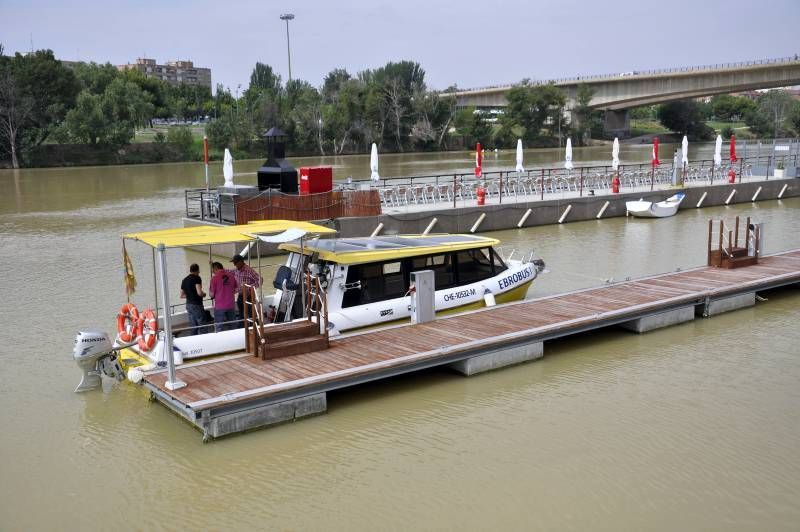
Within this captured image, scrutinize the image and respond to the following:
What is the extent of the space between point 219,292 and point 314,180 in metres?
12.7

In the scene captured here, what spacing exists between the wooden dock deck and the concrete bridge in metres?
57.4

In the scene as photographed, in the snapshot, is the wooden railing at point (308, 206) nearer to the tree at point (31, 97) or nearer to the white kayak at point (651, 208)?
the white kayak at point (651, 208)

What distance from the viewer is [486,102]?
11025 centimetres

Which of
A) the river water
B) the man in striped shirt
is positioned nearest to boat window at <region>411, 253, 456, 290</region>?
the river water

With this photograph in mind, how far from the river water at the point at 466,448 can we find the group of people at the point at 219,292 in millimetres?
1459

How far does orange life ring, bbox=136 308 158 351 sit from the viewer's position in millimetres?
11672

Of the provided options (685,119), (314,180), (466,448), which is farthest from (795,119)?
(466,448)

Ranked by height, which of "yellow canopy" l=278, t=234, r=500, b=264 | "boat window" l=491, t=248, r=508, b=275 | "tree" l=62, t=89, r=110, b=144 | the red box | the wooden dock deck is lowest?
the wooden dock deck

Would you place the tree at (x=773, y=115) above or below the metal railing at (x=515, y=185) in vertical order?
above

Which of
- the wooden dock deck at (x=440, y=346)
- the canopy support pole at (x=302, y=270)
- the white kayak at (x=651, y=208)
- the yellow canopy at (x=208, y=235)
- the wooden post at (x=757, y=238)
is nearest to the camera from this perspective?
the wooden dock deck at (x=440, y=346)

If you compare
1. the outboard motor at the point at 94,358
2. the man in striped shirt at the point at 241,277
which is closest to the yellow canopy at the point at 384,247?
the man in striped shirt at the point at 241,277

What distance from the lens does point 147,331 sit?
11.9 m

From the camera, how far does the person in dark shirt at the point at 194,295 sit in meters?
12.2

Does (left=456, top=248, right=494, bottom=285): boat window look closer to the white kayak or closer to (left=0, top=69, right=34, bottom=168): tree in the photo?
the white kayak
